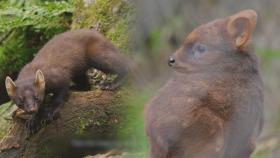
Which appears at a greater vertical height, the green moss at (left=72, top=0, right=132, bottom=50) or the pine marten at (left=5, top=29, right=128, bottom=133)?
the green moss at (left=72, top=0, right=132, bottom=50)

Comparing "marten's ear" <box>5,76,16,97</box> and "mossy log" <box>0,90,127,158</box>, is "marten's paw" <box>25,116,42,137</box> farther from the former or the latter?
"marten's ear" <box>5,76,16,97</box>

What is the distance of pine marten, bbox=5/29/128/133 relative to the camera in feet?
10.9

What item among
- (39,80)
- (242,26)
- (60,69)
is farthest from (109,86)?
(242,26)

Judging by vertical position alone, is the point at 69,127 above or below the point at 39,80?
below

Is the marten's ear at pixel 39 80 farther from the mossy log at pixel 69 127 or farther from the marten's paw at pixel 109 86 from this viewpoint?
the marten's paw at pixel 109 86

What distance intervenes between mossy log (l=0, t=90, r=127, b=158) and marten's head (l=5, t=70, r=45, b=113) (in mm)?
94

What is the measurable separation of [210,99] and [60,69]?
6.80 feet

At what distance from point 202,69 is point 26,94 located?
5.89 ft

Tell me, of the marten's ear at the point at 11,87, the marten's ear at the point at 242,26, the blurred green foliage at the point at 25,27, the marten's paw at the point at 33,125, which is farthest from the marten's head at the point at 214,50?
the blurred green foliage at the point at 25,27

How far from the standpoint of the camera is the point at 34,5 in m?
4.28

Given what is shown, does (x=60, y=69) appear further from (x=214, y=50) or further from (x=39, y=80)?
(x=214, y=50)

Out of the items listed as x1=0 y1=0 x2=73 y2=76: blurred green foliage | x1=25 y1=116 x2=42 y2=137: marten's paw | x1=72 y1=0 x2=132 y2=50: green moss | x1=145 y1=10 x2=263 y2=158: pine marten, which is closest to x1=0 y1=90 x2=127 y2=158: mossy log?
x1=25 y1=116 x2=42 y2=137: marten's paw

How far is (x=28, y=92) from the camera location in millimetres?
3324

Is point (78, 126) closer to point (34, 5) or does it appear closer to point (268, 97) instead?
point (34, 5)
